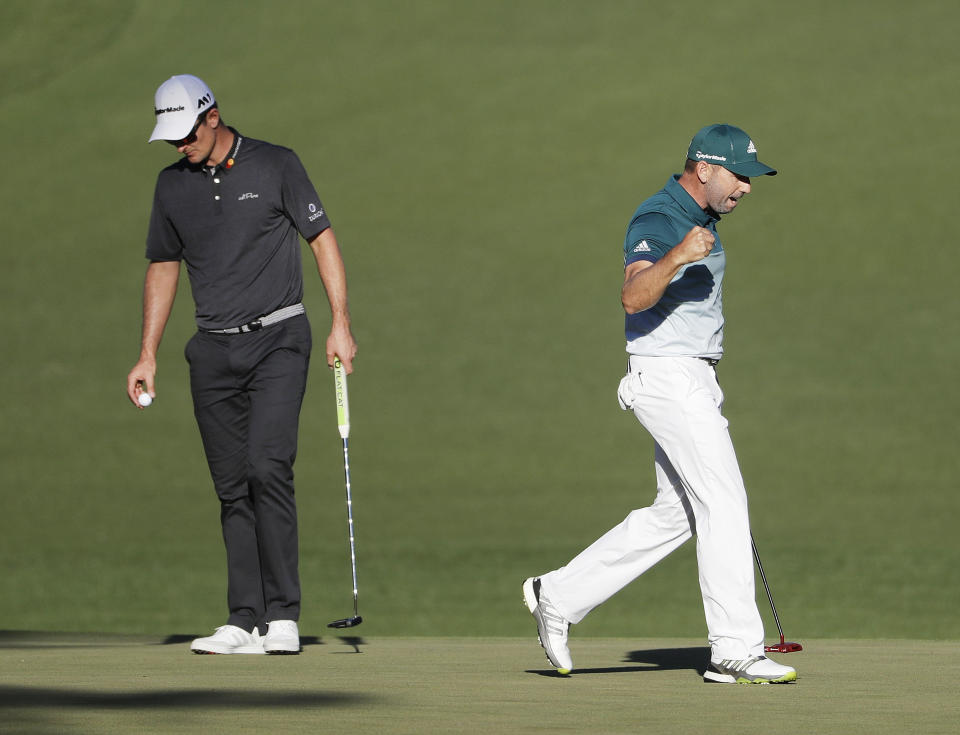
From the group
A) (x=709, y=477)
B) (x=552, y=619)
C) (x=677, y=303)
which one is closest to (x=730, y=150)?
(x=677, y=303)

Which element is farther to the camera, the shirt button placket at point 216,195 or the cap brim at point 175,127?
the shirt button placket at point 216,195


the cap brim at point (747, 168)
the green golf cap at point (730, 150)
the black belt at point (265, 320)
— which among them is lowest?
the black belt at point (265, 320)

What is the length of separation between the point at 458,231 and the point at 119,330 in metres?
5.51

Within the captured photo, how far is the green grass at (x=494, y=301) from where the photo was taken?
586 inches

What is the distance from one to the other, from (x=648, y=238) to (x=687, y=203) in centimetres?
24

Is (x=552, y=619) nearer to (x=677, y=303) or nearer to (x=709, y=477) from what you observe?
(x=709, y=477)

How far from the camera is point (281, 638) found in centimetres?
677

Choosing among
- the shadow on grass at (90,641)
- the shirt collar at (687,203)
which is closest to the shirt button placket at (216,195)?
the shadow on grass at (90,641)

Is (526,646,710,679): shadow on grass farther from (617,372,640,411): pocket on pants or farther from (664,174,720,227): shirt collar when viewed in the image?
(664,174,720,227): shirt collar

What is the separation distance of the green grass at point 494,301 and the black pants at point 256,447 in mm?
5218

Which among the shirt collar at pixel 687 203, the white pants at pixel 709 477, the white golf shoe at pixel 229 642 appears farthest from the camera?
the white golf shoe at pixel 229 642

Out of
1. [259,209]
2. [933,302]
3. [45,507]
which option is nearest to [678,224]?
[259,209]

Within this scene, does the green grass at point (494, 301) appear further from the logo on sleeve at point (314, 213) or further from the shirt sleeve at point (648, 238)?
the shirt sleeve at point (648, 238)

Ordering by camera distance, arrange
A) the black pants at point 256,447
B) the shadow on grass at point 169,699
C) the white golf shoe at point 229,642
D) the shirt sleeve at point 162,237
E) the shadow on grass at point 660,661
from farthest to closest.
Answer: the shirt sleeve at point 162,237 < the black pants at point 256,447 < the white golf shoe at point 229,642 < the shadow on grass at point 660,661 < the shadow on grass at point 169,699
